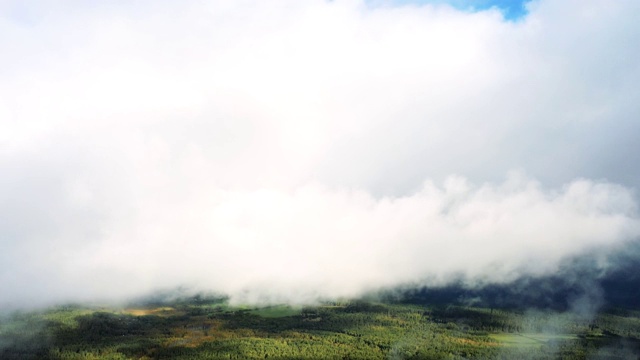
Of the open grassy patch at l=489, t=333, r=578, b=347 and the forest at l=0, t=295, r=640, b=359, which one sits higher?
the forest at l=0, t=295, r=640, b=359

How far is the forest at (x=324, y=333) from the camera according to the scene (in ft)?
273

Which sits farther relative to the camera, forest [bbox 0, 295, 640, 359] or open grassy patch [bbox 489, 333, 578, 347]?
open grassy patch [bbox 489, 333, 578, 347]

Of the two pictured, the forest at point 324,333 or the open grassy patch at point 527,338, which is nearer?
the forest at point 324,333

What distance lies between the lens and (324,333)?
104 meters

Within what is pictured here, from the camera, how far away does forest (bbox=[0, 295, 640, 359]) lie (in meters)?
83.3

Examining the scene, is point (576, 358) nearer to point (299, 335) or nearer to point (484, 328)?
point (484, 328)

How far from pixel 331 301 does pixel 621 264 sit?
77385 millimetres

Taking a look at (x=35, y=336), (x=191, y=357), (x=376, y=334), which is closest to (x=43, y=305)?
(x=35, y=336)

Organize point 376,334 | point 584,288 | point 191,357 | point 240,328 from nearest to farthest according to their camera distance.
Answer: point 191,357 < point 376,334 < point 240,328 < point 584,288

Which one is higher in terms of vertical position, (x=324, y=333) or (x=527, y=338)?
(x=324, y=333)

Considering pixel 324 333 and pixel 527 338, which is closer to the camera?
pixel 527 338

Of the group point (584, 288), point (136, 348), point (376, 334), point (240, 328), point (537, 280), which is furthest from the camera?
point (537, 280)

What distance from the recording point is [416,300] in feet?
479

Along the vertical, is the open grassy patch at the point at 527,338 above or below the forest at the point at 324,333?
below
